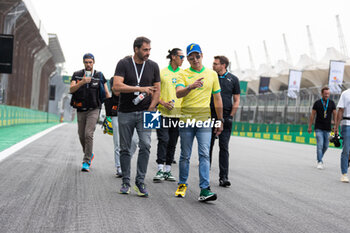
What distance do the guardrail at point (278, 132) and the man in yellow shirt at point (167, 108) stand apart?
46.5 ft

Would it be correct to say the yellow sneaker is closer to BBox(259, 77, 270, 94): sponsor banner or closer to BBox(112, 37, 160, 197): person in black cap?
BBox(112, 37, 160, 197): person in black cap

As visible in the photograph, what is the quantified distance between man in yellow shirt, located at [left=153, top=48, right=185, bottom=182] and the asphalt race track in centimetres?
28

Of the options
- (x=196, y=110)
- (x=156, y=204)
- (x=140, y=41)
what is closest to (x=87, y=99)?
(x=140, y=41)

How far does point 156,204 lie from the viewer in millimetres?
4559

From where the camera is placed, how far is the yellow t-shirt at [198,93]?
16.3 feet

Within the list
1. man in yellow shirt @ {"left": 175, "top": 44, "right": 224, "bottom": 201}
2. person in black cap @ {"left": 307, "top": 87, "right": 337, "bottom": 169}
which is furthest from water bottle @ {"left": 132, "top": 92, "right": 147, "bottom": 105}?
person in black cap @ {"left": 307, "top": 87, "right": 337, "bottom": 169}

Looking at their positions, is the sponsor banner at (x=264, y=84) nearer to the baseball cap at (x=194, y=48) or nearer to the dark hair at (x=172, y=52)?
the dark hair at (x=172, y=52)

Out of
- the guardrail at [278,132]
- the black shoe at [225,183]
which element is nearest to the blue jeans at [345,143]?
the black shoe at [225,183]

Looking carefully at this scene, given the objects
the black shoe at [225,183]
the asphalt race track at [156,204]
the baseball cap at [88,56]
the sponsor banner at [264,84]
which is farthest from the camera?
the sponsor banner at [264,84]

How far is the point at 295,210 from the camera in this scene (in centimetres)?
464

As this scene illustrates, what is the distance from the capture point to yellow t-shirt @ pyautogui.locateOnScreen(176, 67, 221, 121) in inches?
196

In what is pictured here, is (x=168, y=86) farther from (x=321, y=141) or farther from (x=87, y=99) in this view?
(x=321, y=141)

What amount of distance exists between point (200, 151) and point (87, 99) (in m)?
2.69

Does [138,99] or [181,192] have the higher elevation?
[138,99]
